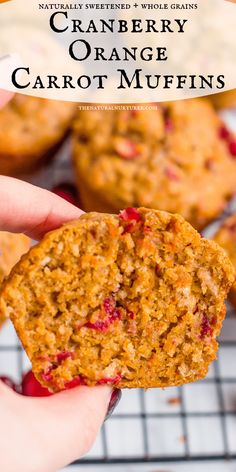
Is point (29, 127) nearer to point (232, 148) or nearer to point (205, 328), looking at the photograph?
point (232, 148)

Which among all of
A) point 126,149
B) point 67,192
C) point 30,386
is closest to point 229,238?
point 126,149

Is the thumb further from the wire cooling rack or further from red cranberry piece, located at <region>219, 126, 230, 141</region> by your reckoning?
red cranberry piece, located at <region>219, 126, 230, 141</region>

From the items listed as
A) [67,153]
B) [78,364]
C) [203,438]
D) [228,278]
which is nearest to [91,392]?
[78,364]

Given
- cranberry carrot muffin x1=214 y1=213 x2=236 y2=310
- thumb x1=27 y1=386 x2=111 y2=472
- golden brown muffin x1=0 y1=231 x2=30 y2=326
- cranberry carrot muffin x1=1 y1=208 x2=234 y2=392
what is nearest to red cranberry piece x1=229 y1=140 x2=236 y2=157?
cranberry carrot muffin x1=214 y1=213 x2=236 y2=310

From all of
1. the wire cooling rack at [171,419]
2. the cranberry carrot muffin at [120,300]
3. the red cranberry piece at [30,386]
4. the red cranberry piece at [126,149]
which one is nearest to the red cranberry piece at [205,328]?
the cranberry carrot muffin at [120,300]

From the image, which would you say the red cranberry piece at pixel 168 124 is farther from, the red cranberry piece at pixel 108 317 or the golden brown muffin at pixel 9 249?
the red cranberry piece at pixel 108 317

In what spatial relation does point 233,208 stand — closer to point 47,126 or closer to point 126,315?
point 47,126
